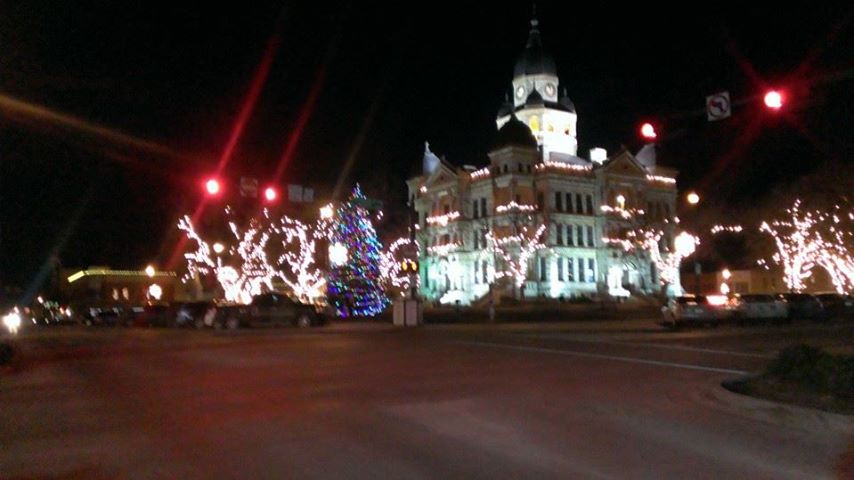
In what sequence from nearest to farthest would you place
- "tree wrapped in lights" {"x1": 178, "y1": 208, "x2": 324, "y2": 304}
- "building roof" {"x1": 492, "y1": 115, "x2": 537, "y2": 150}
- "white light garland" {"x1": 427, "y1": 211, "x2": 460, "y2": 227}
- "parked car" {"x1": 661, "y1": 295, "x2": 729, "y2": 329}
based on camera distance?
"parked car" {"x1": 661, "y1": 295, "x2": 729, "y2": 329} → "tree wrapped in lights" {"x1": 178, "y1": 208, "x2": 324, "y2": 304} → "building roof" {"x1": 492, "y1": 115, "x2": 537, "y2": 150} → "white light garland" {"x1": 427, "y1": 211, "x2": 460, "y2": 227}

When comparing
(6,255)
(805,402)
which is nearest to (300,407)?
(805,402)

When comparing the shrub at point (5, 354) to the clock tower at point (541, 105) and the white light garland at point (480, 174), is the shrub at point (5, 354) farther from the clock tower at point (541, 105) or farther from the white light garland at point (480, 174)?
the clock tower at point (541, 105)

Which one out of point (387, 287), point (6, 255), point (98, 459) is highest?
point (6, 255)

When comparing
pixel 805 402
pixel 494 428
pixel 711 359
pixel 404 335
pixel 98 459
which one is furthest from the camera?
pixel 404 335

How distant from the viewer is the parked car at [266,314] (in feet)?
127

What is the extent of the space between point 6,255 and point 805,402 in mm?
80877

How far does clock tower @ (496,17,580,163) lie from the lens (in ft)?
262

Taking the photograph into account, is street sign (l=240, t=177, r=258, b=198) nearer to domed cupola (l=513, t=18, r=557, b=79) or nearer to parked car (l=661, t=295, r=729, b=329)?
→ parked car (l=661, t=295, r=729, b=329)

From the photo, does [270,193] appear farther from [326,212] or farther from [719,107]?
[326,212]

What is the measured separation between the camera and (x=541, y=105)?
7950 centimetres

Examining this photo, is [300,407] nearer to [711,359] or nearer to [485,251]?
[711,359]

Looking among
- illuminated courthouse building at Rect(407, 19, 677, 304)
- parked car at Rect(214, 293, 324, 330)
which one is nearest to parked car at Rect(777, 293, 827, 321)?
parked car at Rect(214, 293, 324, 330)

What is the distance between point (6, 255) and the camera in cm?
7988

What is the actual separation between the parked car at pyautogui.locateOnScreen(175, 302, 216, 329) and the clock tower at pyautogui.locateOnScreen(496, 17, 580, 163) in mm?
42378
